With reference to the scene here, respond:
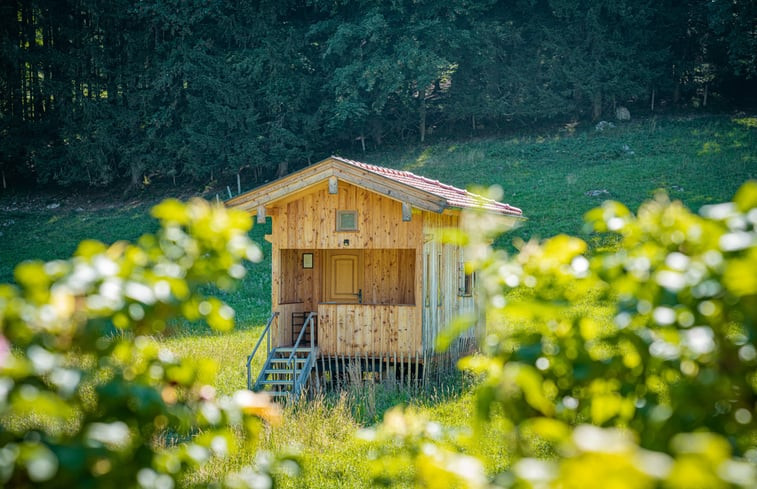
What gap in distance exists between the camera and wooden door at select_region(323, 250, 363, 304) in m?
15.7

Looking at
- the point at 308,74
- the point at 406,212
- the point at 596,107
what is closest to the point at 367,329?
the point at 406,212

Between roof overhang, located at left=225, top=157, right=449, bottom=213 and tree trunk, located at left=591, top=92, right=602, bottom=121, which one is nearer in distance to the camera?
roof overhang, located at left=225, top=157, right=449, bottom=213

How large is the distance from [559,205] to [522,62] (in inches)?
554

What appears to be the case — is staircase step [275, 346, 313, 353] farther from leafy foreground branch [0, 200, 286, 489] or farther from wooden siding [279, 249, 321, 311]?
leafy foreground branch [0, 200, 286, 489]

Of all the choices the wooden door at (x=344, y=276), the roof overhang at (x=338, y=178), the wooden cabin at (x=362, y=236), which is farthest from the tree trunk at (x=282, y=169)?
the roof overhang at (x=338, y=178)

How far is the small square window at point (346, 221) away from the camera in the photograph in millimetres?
13453

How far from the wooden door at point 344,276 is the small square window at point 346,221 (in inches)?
88.3

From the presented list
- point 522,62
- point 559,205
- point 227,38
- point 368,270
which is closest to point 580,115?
point 522,62

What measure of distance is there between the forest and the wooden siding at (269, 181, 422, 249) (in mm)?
21562

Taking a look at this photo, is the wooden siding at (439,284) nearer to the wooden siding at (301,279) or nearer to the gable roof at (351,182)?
the gable roof at (351,182)

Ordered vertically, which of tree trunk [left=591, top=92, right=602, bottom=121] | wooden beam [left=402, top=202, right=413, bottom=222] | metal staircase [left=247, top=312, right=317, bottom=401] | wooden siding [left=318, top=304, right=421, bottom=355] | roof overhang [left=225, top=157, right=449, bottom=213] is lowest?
metal staircase [left=247, top=312, right=317, bottom=401]

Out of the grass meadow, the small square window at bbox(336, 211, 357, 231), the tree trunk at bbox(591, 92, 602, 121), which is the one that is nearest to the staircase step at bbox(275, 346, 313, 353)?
the grass meadow

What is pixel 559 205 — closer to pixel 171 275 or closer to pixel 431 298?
pixel 431 298

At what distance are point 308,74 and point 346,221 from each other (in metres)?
25.9
